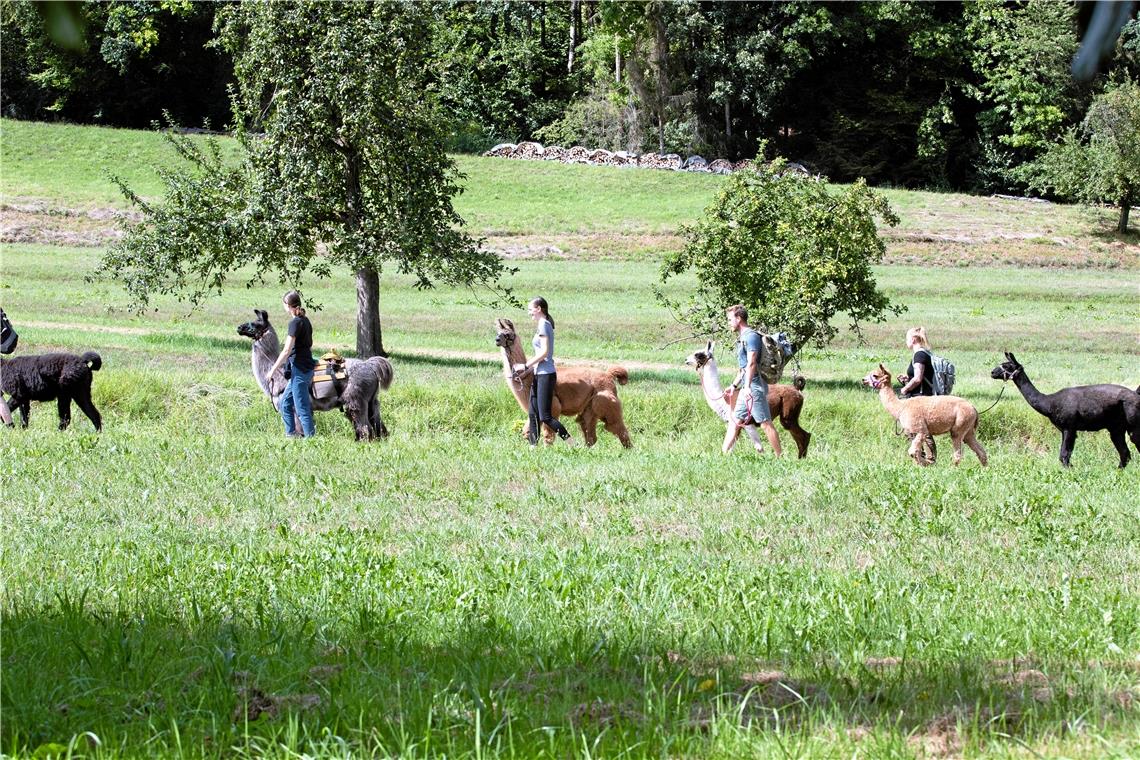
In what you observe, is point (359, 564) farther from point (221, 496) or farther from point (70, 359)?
point (70, 359)

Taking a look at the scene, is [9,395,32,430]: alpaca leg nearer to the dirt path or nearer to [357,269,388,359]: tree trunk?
[357,269,388,359]: tree trunk

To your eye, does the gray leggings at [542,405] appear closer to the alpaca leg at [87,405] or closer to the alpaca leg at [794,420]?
the alpaca leg at [794,420]

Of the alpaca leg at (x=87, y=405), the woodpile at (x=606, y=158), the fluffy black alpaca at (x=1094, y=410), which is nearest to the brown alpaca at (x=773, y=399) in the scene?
the fluffy black alpaca at (x=1094, y=410)

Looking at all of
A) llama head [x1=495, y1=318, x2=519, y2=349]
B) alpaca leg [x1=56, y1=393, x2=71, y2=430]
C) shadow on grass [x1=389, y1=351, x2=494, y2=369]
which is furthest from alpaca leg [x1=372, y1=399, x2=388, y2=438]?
shadow on grass [x1=389, y1=351, x2=494, y2=369]

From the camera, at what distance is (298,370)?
16047mm

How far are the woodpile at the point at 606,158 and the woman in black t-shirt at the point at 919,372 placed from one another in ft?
168

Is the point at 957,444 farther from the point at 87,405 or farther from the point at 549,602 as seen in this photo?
the point at 87,405

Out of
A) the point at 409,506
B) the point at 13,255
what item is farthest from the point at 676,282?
the point at 409,506

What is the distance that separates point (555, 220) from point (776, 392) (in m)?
38.6

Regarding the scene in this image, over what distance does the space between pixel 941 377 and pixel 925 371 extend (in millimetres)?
281

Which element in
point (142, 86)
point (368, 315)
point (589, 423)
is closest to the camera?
point (589, 423)

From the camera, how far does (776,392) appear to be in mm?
16469

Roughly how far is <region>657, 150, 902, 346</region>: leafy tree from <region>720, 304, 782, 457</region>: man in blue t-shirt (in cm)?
900

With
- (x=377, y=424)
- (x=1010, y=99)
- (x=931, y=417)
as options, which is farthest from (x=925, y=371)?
(x=1010, y=99)
